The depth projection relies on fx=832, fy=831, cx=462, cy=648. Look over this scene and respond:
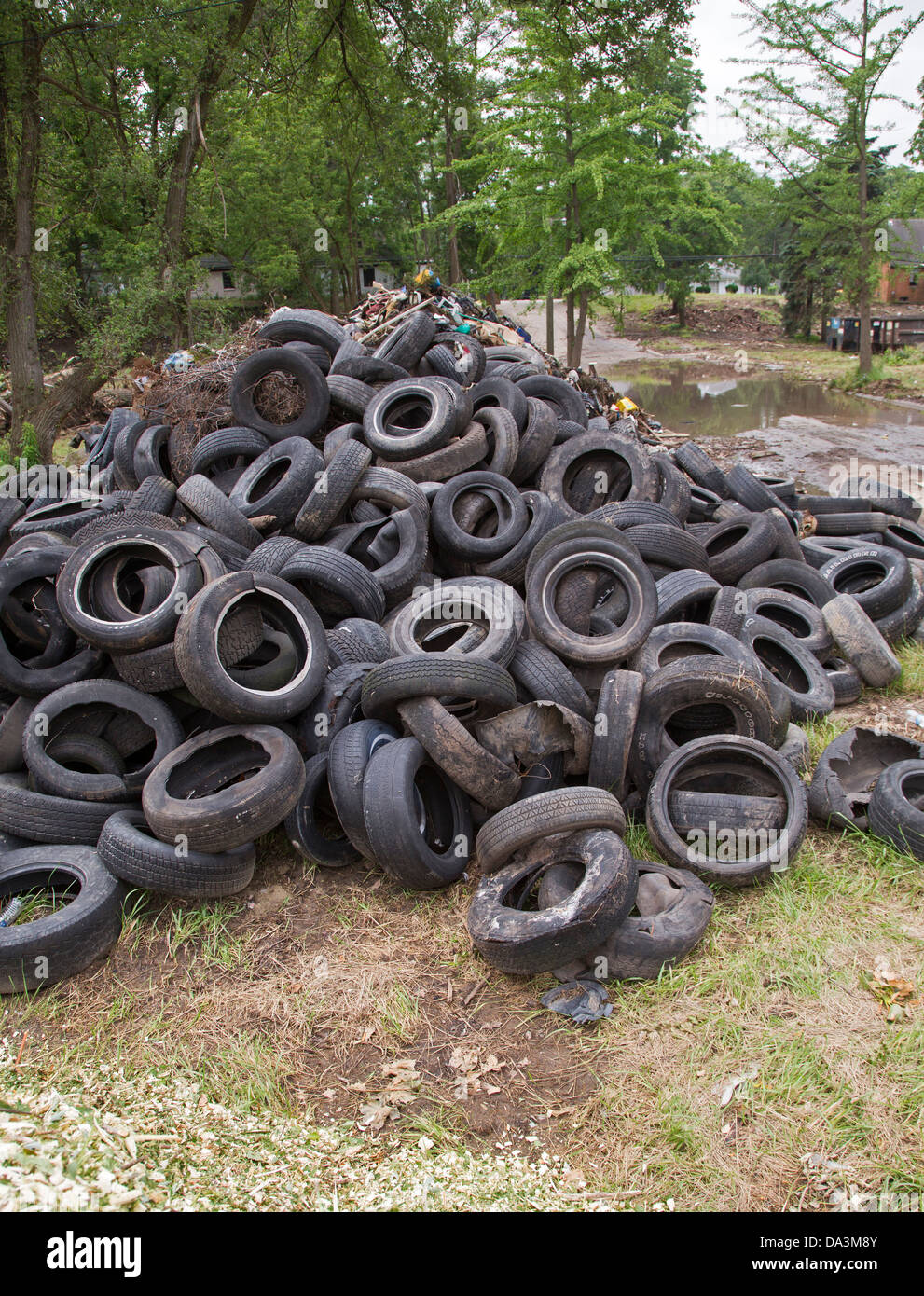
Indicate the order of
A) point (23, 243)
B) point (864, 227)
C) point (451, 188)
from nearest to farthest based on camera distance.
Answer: point (23, 243)
point (864, 227)
point (451, 188)

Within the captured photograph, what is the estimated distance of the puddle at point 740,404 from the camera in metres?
19.0

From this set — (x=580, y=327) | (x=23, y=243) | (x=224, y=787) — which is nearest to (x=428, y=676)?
(x=224, y=787)

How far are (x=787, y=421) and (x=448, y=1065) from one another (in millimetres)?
18591

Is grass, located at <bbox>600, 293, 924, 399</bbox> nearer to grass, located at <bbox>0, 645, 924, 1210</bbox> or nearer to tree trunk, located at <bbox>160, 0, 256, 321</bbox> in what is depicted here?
tree trunk, located at <bbox>160, 0, 256, 321</bbox>

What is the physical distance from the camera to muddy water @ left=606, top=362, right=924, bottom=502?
14844mm

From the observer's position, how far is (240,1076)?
3.65m

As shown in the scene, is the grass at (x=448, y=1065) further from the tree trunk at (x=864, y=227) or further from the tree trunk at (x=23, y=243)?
the tree trunk at (x=864, y=227)

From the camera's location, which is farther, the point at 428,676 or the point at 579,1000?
the point at 428,676

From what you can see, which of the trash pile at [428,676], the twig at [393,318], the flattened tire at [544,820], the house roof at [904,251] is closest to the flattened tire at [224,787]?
the trash pile at [428,676]

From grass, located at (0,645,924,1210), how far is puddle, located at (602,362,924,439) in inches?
615

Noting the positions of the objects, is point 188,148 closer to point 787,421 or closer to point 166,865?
point 787,421

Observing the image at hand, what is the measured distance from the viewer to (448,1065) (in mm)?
3711

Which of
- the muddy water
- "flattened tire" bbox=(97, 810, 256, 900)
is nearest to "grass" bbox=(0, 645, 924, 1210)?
"flattened tire" bbox=(97, 810, 256, 900)
